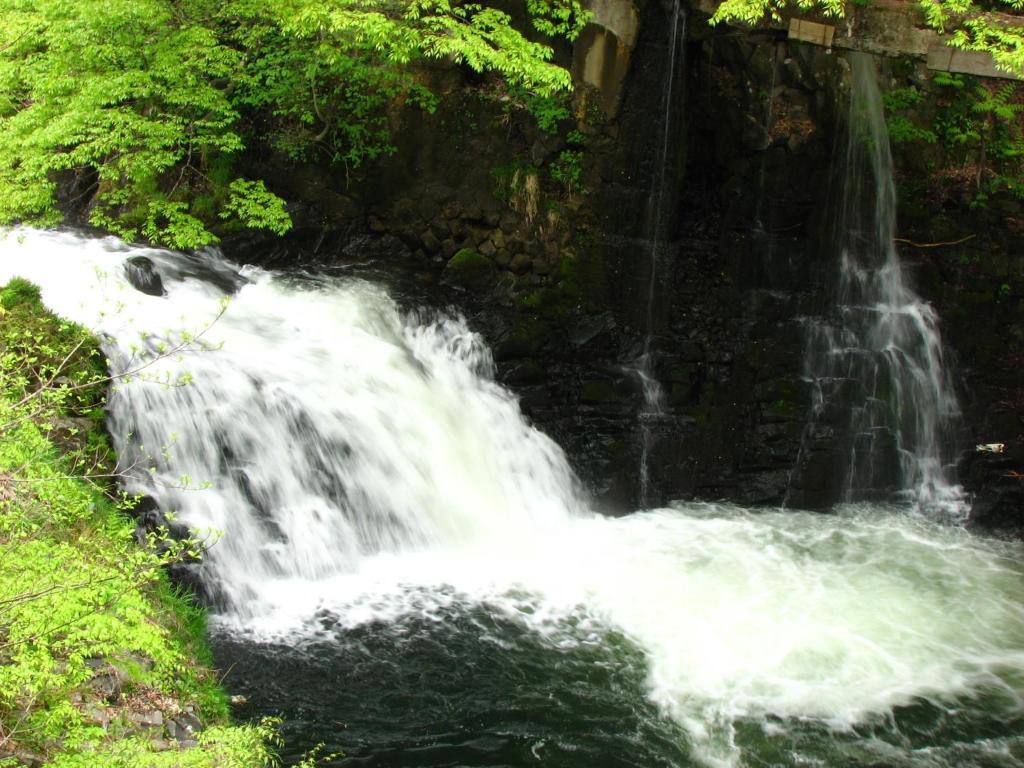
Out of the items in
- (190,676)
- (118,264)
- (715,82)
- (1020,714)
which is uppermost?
(715,82)

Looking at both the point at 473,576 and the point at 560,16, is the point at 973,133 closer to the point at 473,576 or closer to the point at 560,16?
the point at 560,16

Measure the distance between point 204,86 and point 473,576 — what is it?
5.75 m

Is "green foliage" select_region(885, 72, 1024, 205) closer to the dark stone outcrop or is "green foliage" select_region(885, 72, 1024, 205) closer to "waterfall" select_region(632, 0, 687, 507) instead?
"waterfall" select_region(632, 0, 687, 507)

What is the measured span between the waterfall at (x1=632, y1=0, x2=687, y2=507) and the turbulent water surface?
32.5 inches

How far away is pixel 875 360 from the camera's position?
35.2 feet

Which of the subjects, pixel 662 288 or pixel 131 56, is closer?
pixel 131 56

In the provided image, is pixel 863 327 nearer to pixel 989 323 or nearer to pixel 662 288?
pixel 989 323

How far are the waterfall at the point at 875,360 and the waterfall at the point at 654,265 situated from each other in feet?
6.42

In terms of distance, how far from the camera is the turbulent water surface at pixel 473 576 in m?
5.86

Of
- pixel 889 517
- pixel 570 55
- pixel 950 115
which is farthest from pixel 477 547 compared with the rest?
pixel 950 115

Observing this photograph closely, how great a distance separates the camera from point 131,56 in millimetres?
8430

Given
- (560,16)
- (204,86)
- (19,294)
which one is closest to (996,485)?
(560,16)

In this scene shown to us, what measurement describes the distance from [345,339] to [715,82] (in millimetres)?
5369

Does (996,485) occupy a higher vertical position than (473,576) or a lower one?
higher
